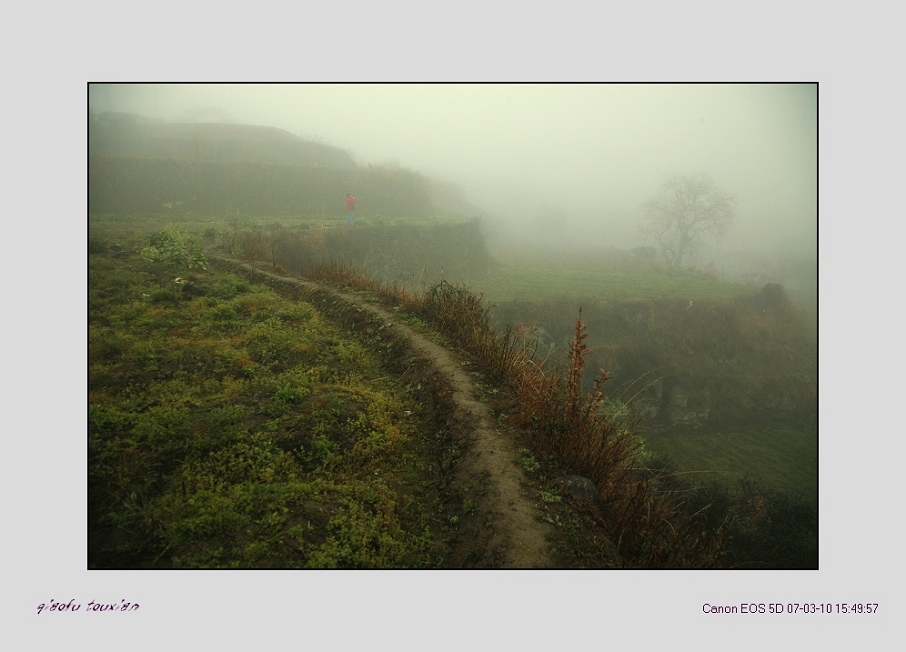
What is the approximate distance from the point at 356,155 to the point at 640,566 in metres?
38.6

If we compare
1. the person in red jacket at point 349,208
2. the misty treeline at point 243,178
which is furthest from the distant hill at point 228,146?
the person in red jacket at point 349,208

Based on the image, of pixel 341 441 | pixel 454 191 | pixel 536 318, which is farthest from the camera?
pixel 454 191

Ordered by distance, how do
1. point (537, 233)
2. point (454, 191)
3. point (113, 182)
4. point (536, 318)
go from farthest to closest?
point (537, 233), point (454, 191), point (536, 318), point (113, 182)

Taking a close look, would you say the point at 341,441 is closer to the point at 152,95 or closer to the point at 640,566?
the point at 640,566

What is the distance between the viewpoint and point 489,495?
4.61 metres

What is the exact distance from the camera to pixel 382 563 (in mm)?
4074

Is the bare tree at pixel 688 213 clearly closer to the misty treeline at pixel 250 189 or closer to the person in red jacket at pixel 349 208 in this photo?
the misty treeline at pixel 250 189

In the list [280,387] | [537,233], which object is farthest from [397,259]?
[537,233]

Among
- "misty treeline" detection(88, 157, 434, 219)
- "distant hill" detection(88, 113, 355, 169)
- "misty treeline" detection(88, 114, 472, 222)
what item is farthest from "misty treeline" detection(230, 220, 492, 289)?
"distant hill" detection(88, 113, 355, 169)

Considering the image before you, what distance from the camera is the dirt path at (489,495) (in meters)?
3.99

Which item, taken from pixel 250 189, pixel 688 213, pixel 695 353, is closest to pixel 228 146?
Result: pixel 250 189

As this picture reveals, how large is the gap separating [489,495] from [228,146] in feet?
117

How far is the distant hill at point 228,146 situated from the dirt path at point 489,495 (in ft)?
72.8

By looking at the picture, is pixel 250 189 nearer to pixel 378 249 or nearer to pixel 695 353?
pixel 378 249
